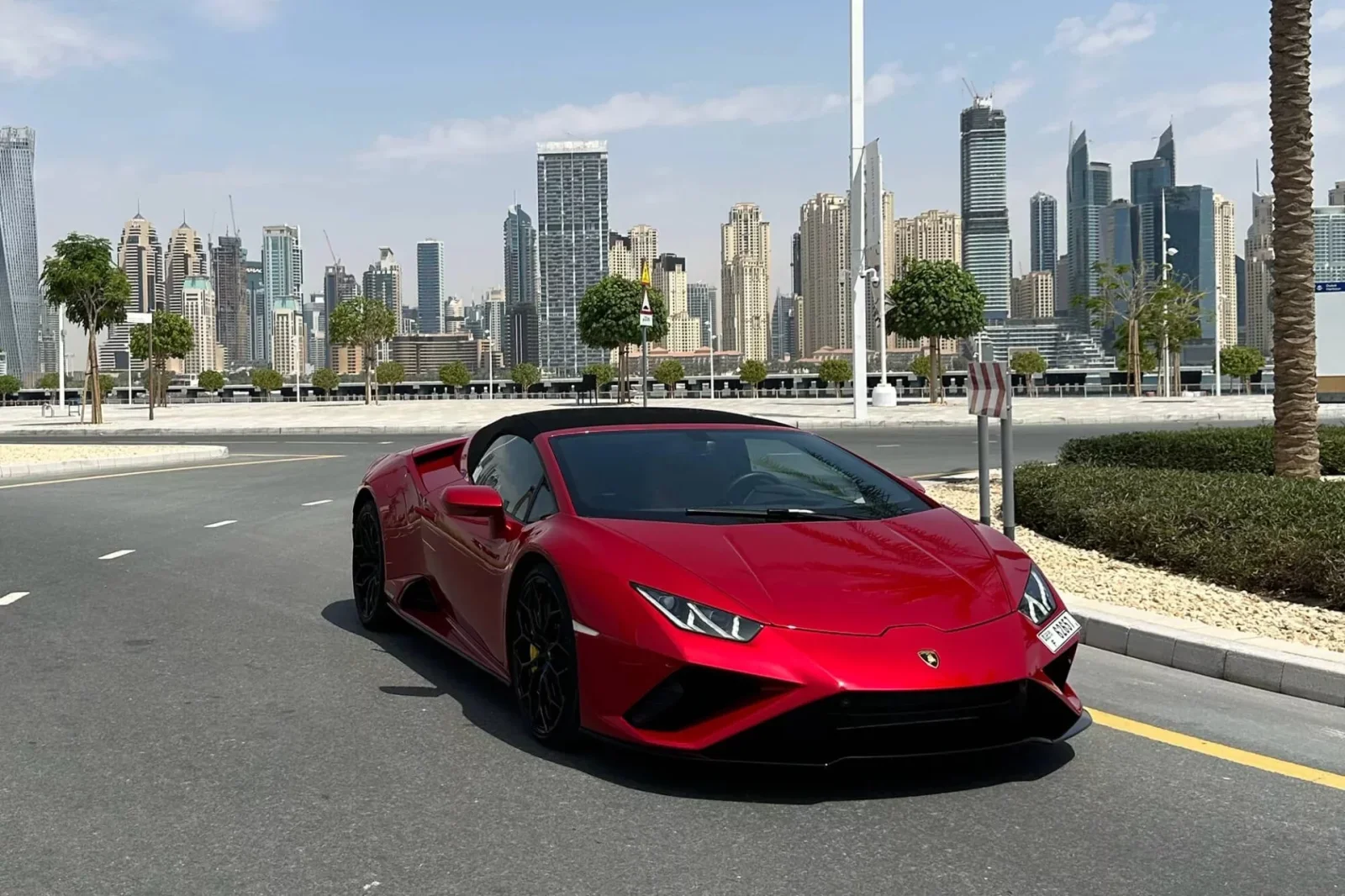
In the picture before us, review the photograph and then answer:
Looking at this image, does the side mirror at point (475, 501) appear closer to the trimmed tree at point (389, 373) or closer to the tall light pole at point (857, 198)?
the tall light pole at point (857, 198)

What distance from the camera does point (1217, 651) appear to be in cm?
609

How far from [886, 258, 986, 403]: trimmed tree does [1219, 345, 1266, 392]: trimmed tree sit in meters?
25.0

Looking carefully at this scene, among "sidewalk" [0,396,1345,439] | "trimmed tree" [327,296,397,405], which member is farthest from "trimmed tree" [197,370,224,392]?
"sidewalk" [0,396,1345,439]

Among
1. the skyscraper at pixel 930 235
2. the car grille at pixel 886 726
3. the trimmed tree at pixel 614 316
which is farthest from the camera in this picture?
the skyscraper at pixel 930 235

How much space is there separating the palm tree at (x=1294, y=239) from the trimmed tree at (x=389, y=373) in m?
65.6

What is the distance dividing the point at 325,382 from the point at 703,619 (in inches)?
2904

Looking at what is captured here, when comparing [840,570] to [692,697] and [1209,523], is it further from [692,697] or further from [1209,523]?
[1209,523]

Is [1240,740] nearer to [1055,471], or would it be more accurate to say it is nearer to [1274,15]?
[1055,471]

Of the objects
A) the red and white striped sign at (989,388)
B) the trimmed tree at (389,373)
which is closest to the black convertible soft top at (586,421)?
the red and white striped sign at (989,388)

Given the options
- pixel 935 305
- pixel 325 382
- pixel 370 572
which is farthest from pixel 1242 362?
pixel 370 572

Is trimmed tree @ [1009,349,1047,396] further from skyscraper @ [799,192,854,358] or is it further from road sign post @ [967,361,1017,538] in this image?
skyscraper @ [799,192,854,358]

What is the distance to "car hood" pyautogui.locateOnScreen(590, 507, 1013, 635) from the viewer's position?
4223 mm

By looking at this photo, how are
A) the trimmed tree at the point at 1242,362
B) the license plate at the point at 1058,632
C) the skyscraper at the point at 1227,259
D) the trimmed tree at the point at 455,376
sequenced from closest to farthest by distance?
the license plate at the point at 1058,632 → the trimmed tree at the point at 1242,362 → the trimmed tree at the point at 455,376 → the skyscraper at the point at 1227,259

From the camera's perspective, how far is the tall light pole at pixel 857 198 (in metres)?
29.0
